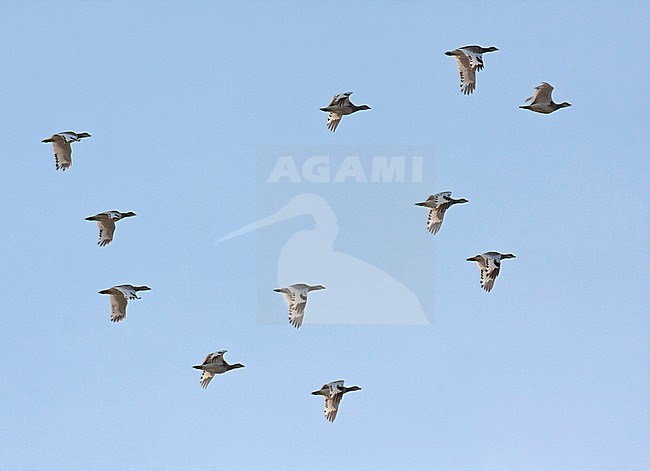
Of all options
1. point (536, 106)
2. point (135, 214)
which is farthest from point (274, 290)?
point (536, 106)

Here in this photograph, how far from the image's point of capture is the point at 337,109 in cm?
4828

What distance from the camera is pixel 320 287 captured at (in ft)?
158

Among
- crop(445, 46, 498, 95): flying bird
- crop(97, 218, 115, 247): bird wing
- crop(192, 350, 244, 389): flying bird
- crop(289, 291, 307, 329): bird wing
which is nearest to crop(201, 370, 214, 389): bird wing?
crop(192, 350, 244, 389): flying bird

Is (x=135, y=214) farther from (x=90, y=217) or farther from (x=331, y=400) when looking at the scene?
(x=331, y=400)

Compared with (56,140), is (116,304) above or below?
below

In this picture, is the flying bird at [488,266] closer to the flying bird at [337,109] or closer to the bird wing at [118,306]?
the flying bird at [337,109]

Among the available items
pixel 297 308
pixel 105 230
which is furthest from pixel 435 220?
pixel 105 230

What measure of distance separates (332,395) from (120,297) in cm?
563

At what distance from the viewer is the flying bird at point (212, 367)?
4788 cm

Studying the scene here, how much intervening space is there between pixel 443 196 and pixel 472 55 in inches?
140

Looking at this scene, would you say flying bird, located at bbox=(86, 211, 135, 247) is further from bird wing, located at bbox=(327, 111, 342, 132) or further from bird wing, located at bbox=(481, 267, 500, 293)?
bird wing, located at bbox=(481, 267, 500, 293)

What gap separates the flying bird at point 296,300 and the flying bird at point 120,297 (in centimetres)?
350

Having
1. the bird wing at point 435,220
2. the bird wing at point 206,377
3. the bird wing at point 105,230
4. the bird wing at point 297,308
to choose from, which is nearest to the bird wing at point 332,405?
the bird wing at point 297,308

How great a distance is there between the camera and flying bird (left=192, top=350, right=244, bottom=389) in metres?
47.9
